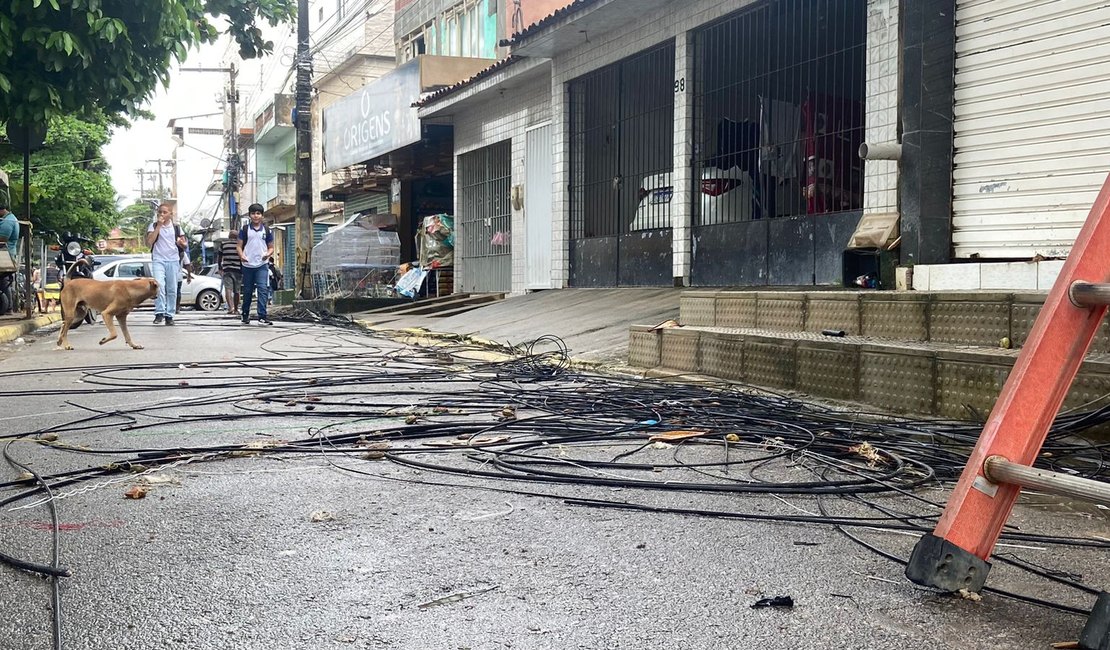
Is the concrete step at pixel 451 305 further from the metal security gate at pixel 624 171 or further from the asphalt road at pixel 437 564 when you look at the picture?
the asphalt road at pixel 437 564

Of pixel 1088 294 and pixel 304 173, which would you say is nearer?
pixel 1088 294

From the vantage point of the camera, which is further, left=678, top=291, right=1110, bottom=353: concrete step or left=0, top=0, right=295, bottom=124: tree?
left=0, top=0, right=295, bottom=124: tree

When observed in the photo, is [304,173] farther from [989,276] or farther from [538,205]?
[989,276]

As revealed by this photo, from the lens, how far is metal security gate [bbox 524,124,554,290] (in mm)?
15266

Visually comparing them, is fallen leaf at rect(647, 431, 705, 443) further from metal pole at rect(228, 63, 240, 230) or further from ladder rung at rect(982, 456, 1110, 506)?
metal pole at rect(228, 63, 240, 230)

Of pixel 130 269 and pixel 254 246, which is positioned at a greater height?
pixel 254 246

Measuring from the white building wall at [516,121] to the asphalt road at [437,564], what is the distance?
1178cm

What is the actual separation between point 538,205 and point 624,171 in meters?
2.58

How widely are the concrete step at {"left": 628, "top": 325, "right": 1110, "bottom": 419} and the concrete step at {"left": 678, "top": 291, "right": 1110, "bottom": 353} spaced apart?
0.10m

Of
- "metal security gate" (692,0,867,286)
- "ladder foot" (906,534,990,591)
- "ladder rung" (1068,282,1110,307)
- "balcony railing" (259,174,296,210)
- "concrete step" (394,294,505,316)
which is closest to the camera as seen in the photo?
"ladder rung" (1068,282,1110,307)

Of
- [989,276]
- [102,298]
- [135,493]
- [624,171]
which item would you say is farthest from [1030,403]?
[624,171]

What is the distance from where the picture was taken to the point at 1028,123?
20.1 ft

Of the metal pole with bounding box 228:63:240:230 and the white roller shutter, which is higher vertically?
the metal pole with bounding box 228:63:240:230

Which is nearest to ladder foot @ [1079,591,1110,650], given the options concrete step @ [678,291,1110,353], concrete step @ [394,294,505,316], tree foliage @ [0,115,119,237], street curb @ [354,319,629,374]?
concrete step @ [678,291,1110,353]
